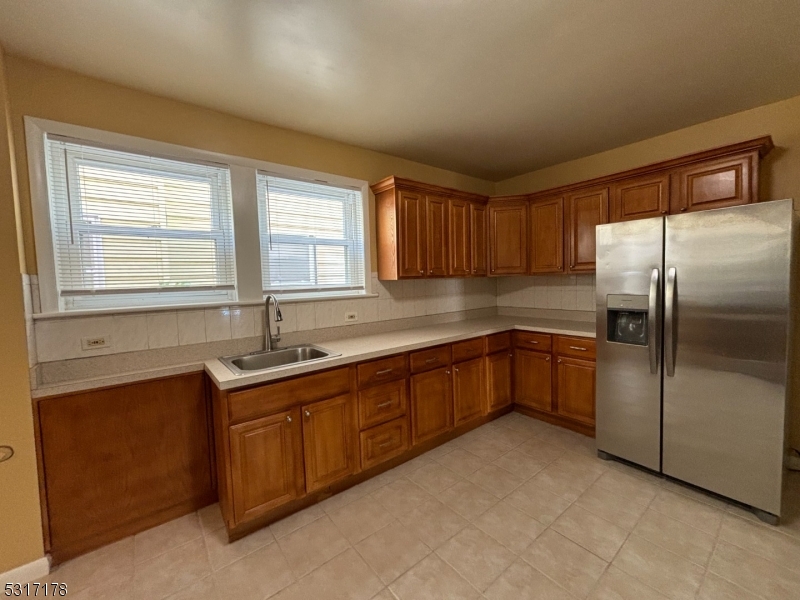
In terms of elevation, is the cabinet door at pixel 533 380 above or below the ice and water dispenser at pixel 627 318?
below

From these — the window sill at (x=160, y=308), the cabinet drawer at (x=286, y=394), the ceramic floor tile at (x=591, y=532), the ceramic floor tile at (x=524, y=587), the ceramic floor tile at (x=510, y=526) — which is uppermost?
the window sill at (x=160, y=308)

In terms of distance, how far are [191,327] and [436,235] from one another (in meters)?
2.11

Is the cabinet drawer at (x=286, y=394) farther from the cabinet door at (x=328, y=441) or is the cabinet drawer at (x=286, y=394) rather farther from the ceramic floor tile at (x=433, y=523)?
the ceramic floor tile at (x=433, y=523)

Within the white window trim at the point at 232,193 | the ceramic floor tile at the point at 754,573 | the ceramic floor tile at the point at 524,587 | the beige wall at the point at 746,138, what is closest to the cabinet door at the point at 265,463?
the white window trim at the point at 232,193

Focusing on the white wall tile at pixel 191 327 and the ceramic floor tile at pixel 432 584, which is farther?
the white wall tile at pixel 191 327

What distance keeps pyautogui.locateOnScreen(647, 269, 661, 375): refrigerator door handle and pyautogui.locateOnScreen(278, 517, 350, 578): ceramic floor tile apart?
2.21 m

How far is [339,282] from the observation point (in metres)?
2.92

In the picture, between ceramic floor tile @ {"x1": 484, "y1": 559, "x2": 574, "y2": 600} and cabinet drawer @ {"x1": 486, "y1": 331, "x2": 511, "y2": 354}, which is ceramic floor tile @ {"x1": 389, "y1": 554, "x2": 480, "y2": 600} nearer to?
ceramic floor tile @ {"x1": 484, "y1": 559, "x2": 574, "y2": 600}

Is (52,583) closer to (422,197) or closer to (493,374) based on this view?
(493,374)

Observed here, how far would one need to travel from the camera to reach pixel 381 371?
92.9 inches

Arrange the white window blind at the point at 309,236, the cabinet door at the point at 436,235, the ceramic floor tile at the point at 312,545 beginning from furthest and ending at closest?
the cabinet door at the point at 436,235 < the white window blind at the point at 309,236 < the ceramic floor tile at the point at 312,545

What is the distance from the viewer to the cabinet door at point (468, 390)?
112 inches

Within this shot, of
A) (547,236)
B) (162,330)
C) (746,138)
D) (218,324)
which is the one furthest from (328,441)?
(746,138)

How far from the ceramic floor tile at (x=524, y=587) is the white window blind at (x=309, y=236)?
2184 millimetres
